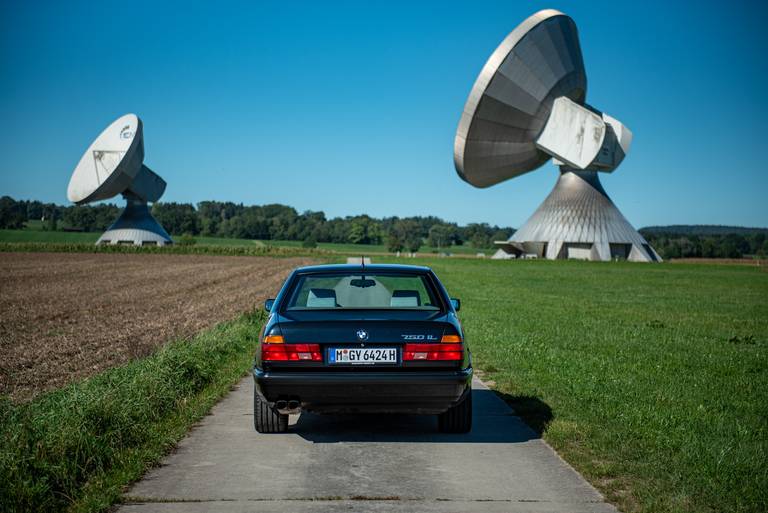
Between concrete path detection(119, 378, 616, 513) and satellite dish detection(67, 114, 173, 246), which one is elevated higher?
satellite dish detection(67, 114, 173, 246)

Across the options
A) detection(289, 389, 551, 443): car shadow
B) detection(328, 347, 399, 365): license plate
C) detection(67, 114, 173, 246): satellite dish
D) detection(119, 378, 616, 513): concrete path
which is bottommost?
detection(289, 389, 551, 443): car shadow

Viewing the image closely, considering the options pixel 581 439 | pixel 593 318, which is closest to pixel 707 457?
pixel 581 439

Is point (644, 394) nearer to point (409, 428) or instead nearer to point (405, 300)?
point (409, 428)

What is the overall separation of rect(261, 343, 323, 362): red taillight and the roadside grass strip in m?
1.11

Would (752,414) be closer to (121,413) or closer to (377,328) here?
(377,328)

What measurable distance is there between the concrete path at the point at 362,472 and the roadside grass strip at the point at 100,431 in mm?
241

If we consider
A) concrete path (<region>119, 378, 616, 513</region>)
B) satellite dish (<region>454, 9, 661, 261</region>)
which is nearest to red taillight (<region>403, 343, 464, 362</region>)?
concrete path (<region>119, 378, 616, 513</region>)

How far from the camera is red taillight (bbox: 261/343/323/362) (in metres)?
6.15

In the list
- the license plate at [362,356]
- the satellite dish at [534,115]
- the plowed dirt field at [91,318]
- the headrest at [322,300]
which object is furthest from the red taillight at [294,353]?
the satellite dish at [534,115]

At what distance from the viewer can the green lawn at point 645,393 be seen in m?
5.30

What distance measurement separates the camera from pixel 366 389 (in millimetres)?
6062

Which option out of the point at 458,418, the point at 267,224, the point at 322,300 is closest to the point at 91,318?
the point at 322,300

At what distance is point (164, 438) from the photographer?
21.1 feet

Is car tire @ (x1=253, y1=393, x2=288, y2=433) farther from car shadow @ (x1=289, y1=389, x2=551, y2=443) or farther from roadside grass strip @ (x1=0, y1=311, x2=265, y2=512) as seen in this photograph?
roadside grass strip @ (x1=0, y1=311, x2=265, y2=512)
